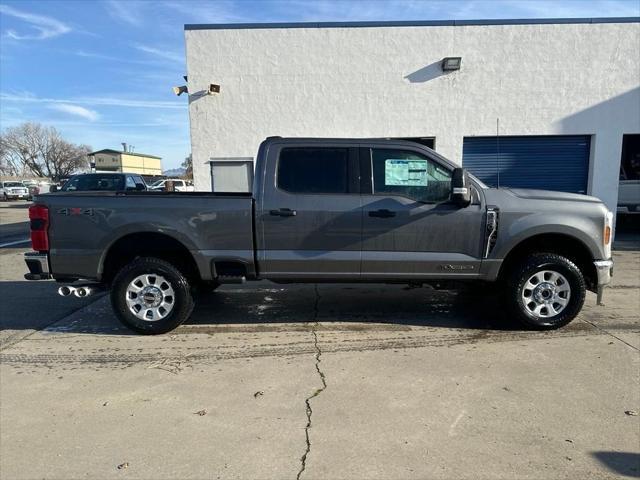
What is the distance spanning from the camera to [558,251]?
522 centimetres

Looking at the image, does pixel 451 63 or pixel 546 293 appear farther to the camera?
pixel 451 63

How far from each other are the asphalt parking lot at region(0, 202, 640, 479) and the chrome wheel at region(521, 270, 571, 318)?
0.28 meters

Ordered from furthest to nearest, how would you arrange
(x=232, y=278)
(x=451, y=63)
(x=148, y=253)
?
(x=451, y=63), (x=148, y=253), (x=232, y=278)

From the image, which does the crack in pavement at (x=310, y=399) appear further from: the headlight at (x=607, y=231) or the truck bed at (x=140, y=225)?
the headlight at (x=607, y=231)

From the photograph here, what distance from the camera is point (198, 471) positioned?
2.71 meters

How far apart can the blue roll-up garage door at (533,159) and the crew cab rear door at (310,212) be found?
7619mm

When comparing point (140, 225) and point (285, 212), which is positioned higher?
point (285, 212)


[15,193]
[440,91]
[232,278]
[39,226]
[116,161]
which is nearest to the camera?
[39,226]

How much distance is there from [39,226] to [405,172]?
3.95 m

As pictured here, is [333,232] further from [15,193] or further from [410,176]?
[15,193]

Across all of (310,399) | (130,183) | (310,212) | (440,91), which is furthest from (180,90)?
(310,399)

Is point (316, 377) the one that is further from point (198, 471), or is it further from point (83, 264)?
point (83, 264)

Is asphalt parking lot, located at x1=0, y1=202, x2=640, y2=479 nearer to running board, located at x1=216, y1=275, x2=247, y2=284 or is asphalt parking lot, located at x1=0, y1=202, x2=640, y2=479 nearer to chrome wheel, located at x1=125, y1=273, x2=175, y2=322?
chrome wheel, located at x1=125, y1=273, x2=175, y2=322

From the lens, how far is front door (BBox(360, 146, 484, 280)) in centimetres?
488
